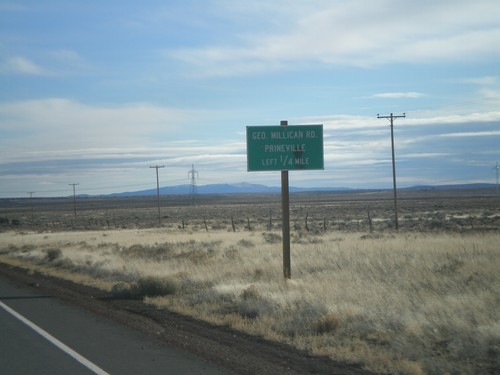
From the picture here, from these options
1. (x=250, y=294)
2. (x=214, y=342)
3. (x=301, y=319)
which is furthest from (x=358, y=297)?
(x=214, y=342)

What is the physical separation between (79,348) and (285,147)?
9.43 m

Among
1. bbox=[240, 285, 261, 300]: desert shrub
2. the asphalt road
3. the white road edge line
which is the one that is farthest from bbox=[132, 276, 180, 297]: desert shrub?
the white road edge line

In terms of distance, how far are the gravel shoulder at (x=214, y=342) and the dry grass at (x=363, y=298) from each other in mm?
372

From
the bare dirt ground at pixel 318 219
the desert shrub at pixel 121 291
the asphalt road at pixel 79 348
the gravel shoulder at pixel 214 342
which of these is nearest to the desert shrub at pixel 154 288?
the desert shrub at pixel 121 291

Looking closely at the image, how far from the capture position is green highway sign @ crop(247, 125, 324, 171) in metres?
16.7

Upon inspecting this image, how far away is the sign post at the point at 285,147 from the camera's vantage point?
1672 cm

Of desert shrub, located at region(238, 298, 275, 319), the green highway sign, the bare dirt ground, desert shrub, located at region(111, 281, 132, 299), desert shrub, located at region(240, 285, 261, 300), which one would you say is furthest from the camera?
the bare dirt ground

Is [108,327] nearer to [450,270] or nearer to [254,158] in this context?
[254,158]

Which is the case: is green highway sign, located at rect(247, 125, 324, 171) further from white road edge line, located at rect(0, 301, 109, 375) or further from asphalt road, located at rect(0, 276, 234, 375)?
white road edge line, located at rect(0, 301, 109, 375)

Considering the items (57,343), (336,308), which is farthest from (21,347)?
(336,308)

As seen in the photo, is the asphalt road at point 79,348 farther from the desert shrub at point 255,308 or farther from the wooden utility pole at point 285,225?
the wooden utility pole at point 285,225

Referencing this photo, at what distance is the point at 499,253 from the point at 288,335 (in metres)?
9.26

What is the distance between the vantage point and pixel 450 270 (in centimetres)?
1388

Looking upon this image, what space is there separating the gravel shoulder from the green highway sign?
5.67 meters
